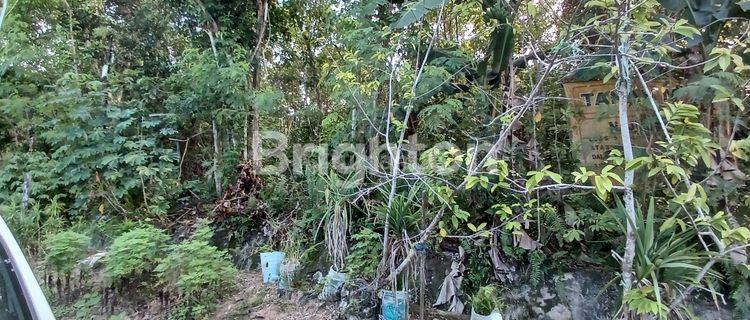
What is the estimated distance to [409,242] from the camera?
2670mm

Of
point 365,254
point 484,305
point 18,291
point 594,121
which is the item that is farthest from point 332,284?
point 594,121

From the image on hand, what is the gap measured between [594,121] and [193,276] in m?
3.28

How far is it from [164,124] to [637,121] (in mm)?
4902

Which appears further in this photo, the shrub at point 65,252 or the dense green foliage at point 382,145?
the shrub at point 65,252

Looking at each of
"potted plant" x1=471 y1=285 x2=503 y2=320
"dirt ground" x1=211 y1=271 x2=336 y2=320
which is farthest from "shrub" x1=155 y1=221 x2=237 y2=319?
"potted plant" x1=471 y1=285 x2=503 y2=320

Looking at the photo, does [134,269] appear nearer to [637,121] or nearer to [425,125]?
[425,125]

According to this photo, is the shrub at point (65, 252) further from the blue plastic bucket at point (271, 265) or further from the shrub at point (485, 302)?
the shrub at point (485, 302)

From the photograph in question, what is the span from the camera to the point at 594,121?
313 centimetres

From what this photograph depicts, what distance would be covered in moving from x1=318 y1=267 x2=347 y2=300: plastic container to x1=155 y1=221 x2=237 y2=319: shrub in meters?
0.77

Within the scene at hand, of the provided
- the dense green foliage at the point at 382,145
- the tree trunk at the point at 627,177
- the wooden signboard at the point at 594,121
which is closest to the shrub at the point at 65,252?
the dense green foliage at the point at 382,145

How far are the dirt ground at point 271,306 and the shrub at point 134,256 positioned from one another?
0.66m

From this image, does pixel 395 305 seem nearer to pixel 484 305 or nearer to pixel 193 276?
pixel 484 305

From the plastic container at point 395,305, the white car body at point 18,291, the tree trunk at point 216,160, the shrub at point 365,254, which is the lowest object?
the plastic container at point 395,305

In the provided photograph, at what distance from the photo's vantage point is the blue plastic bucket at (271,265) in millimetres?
3262
